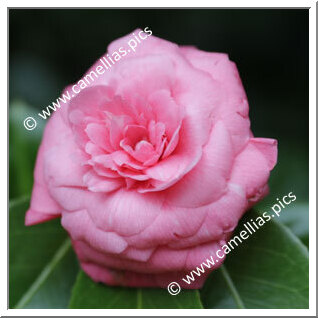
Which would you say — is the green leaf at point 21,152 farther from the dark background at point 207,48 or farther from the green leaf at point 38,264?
the dark background at point 207,48

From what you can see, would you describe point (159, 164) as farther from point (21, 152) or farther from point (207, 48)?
point (207, 48)

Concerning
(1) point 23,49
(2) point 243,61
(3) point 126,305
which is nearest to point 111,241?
(3) point 126,305

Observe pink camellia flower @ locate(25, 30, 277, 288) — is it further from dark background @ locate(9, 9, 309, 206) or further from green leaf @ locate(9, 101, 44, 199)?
dark background @ locate(9, 9, 309, 206)

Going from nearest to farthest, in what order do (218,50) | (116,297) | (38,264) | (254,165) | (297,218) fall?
(254,165), (116,297), (38,264), (297,218), (218,50)

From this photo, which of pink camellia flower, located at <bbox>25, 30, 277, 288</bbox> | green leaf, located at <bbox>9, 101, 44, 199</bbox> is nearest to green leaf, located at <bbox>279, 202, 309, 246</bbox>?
pink camellia flower, located at <bbox>25, 30, 277, 288</bbox>

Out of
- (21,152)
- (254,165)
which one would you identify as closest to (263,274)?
(254,165)
